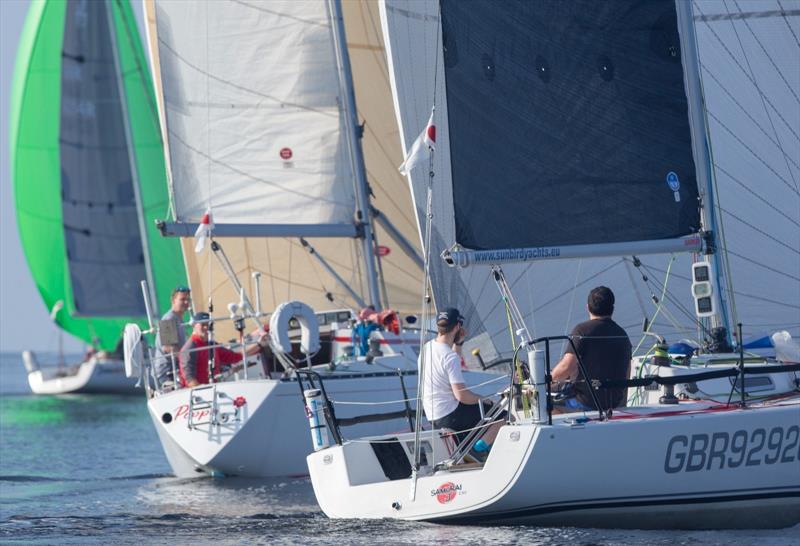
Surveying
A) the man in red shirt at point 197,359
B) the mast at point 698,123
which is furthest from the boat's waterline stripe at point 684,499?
the man in red shirt at point 197,359

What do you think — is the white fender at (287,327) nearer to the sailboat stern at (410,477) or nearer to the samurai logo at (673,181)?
the sailboat stern at (410,477)

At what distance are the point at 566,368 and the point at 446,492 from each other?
3.70 feet

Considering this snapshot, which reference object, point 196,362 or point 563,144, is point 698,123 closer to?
point 563,144

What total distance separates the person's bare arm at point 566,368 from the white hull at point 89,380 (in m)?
33.1

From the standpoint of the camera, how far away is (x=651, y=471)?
30.0ft

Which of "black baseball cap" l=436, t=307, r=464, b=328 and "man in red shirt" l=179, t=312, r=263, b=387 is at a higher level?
"black baseball cap" l=436, t=307, r=464, b=328

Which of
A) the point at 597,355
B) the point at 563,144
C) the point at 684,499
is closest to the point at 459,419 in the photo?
the point at 597,355

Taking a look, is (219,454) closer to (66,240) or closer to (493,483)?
(493,483)

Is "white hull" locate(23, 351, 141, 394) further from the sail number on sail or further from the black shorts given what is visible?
the sail number on sail

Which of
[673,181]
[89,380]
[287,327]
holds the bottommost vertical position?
[89,380]

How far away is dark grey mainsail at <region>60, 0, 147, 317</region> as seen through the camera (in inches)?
1633

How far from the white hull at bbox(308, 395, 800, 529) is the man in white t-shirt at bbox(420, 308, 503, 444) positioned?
0.89 m

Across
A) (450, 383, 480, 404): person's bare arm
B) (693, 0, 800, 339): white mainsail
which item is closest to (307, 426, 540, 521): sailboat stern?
(450, 383, 480, 404): person's bare arm

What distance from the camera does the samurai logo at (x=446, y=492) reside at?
9.60m
